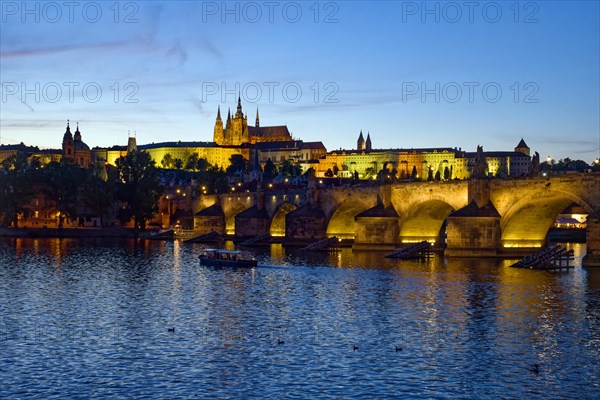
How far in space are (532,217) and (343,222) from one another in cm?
3244

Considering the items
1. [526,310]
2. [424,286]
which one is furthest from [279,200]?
[526,310]

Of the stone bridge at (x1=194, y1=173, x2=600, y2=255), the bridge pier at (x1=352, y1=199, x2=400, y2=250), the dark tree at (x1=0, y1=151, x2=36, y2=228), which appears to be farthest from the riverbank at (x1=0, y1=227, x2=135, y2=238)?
the bridge pier at (x1=352, y1=199, x2=400, y2=250)

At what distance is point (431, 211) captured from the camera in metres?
89.9

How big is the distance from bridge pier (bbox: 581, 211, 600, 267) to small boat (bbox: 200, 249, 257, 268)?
27112 mm

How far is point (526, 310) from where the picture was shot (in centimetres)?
4747

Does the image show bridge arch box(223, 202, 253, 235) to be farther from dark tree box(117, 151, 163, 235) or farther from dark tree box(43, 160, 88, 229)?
dark tree box(43, 160, 88, 229)

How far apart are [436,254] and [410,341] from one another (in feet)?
165

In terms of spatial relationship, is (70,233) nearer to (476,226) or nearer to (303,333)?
(476,226)

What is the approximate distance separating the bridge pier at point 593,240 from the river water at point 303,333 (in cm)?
137

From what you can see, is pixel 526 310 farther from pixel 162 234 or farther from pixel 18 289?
pixel 162 234

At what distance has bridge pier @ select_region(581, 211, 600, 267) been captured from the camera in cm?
6531

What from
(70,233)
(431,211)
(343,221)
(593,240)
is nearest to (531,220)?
(593,240)

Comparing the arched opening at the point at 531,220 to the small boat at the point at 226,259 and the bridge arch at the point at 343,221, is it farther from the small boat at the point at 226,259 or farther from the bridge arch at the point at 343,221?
the bridge arch at the point at 343,221

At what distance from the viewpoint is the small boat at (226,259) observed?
75.2 metres
